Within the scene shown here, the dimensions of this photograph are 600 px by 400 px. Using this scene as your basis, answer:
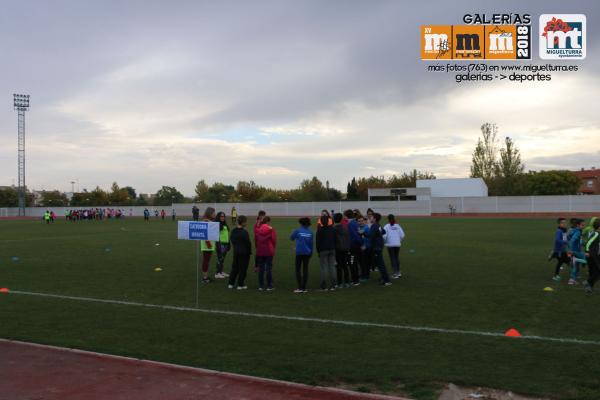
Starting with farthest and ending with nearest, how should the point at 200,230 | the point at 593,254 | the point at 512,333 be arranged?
the point at 593,254
the point at 200,230
the point at 512,333

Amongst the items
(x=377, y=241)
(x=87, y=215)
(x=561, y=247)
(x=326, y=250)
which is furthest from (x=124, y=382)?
(x=87, y=215)

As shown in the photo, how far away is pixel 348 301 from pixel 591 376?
5293mm

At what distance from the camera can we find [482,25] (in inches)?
864

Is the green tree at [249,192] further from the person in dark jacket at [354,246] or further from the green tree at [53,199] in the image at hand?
the person in dark jacket at [354,246]

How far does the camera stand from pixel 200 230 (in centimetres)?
1032

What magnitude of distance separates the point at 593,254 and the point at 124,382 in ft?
32.0

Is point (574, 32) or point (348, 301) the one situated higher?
point (574, 32)

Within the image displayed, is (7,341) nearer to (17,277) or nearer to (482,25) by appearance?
(17,277)

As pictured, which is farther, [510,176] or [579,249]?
[510,176]

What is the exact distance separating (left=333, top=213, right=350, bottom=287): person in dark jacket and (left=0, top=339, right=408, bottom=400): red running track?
251 inches

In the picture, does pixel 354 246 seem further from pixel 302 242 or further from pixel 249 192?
pixel 249 192

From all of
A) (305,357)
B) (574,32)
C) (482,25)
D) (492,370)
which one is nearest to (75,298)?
(305,357)

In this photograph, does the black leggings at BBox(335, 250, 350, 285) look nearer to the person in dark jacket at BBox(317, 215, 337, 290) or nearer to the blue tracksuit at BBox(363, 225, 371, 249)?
Result: the person in dark jacket at BBox(317, 215, 337, 290)

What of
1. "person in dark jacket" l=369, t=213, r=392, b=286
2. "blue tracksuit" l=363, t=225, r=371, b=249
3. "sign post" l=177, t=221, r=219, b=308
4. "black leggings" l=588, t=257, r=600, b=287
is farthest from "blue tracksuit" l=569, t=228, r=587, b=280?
"sign post" l=177, t=221, r=219, b=308
